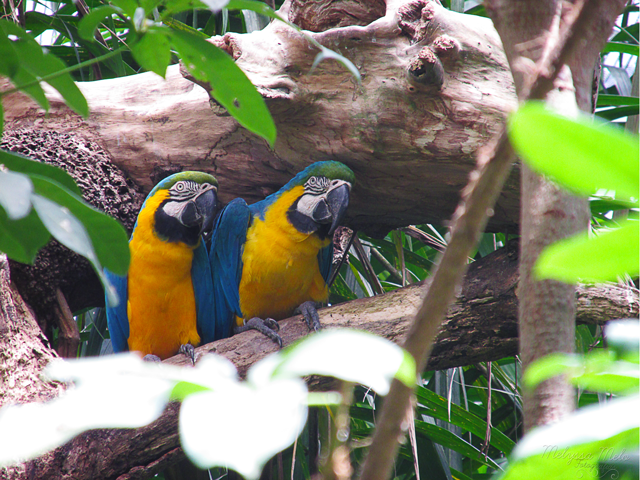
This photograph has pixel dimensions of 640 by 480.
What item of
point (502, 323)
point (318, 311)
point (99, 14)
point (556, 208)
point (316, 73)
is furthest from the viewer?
point (318, 311)

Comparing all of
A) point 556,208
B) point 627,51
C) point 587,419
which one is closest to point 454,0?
point 627,51

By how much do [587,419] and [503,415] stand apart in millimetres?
2717

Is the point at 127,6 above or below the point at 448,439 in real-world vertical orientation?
above

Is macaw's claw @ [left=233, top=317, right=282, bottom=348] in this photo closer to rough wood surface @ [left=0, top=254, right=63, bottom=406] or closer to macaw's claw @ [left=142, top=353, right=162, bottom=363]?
macaw's claw @ [left=142, top=353, right=162, bottom=363]

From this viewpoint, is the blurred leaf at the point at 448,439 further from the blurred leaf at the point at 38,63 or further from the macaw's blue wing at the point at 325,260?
the blurred leaf at the point at 38,63

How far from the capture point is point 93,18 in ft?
2.02

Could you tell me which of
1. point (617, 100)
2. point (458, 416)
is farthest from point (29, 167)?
point (617, 100)

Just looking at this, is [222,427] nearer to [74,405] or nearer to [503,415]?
[74,405]

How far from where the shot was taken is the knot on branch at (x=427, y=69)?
152cm

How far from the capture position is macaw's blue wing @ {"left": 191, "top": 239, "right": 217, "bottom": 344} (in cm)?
211

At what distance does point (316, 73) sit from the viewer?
71.7 inches

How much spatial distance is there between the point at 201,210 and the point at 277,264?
0.36m

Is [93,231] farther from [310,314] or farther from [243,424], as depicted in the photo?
[310,314]

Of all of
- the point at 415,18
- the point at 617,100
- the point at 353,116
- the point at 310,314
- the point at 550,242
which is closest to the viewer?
the point at 550,242
